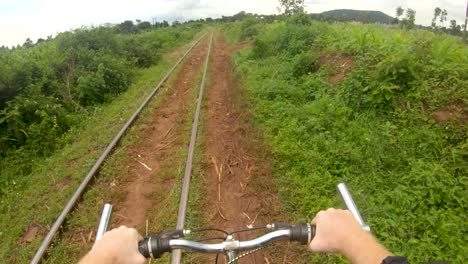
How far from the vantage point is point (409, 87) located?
702cm

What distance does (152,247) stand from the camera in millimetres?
1791

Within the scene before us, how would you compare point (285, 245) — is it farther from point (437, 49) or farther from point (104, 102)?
point (104, 102)

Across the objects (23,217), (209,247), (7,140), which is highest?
(209,247)

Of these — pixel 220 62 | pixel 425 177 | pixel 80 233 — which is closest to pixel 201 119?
pixel 80 233

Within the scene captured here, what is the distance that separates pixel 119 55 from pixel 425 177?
15198 millimetres

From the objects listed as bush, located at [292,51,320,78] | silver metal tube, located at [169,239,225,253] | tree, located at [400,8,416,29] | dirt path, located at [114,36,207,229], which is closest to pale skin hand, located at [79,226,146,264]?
silver metal tube, located at [169,239,225,253]

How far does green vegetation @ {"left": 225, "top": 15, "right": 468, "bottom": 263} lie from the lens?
450 centimetres

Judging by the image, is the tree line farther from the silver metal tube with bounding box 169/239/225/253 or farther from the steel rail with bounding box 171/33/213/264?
the silver metal tube with bounding box 169/239/225/253

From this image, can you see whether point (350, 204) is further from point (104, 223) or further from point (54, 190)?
point (54, 190)

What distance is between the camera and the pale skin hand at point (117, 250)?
172 centimetres

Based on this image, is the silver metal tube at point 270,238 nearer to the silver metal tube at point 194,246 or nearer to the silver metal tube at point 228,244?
the silver metal tube at point 228,244

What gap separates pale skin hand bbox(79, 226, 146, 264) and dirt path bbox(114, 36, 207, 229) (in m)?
3.43

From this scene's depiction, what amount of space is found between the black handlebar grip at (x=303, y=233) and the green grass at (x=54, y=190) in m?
3.73

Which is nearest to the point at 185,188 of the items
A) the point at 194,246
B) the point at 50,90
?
the point at 194,246
